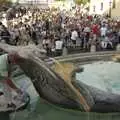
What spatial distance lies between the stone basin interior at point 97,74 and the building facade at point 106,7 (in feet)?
96.1

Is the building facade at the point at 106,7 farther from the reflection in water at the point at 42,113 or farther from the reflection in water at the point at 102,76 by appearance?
the reflection in water at the point at 42,113

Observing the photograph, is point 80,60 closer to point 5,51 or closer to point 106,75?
point 106,75

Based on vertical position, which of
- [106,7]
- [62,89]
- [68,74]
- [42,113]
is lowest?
[106,7]

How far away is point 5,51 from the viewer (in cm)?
577

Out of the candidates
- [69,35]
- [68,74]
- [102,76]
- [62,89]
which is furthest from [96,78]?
[69,35]

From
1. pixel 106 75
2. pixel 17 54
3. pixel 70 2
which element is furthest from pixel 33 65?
pixel 70 2

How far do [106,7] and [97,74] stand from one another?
36305 millimetres

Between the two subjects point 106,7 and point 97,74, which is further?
point 106,7

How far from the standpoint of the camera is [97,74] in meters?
7.48

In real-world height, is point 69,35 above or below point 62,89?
below

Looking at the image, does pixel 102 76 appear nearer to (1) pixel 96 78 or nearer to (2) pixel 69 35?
(1) pixel 96 78

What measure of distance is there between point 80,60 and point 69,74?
5.17ft

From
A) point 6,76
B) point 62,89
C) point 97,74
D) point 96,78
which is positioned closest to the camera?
point 62,89

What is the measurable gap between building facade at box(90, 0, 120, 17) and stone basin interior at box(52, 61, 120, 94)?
29301 mm
